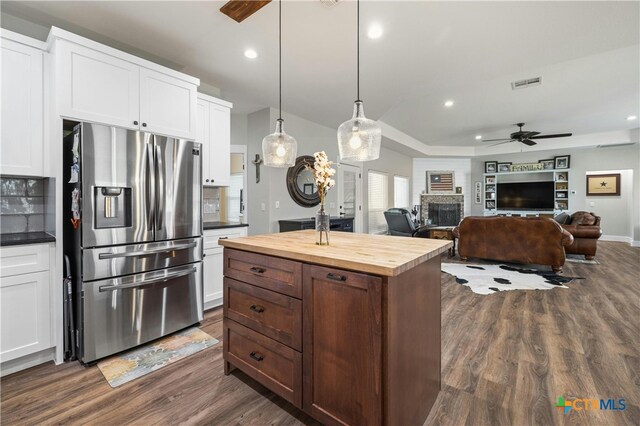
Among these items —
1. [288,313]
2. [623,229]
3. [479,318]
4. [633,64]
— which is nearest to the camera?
[288,313]

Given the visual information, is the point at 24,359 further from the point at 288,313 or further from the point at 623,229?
the point at 623,229

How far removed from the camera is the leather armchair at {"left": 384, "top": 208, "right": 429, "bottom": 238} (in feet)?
21.2

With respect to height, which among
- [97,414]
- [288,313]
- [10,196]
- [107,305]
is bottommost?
[97,414]

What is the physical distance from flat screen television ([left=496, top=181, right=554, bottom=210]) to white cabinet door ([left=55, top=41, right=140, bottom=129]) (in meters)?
10.2

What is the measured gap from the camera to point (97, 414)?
164 centimetres

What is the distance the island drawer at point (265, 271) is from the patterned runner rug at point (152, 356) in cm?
89

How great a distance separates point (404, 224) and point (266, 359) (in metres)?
5.40

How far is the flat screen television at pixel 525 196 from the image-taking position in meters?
8.73

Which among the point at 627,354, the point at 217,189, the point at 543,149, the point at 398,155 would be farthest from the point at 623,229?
the point at 217,189

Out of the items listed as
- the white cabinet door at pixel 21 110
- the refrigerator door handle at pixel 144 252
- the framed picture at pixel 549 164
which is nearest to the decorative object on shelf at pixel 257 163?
the refrigerator door handle at pixel 144 252

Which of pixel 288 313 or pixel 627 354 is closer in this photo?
pixel 288 313

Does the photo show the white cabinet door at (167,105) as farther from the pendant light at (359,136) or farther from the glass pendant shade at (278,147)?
→ the pendant light at (359,136)

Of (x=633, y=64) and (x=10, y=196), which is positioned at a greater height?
(x=633, y=64)

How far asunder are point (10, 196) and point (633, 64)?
6.89 m
